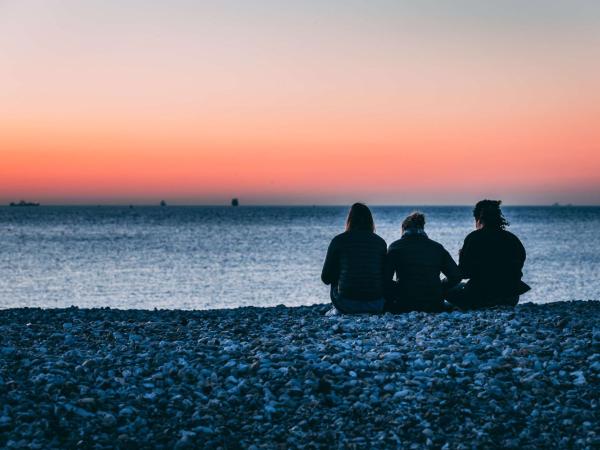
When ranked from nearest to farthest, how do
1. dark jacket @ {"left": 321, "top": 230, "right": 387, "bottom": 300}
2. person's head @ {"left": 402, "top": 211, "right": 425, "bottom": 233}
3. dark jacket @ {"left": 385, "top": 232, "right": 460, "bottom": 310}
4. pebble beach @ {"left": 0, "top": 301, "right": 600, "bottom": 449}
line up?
pebble beach @ {"left": 0, "top": 301, "right": 600, "bottom": 449}
dark jacket @ {"left": 321, "top": 230, "right": 387, "bottom": 300}
dark jacket @ {"left": 385, "top": 232, "right": 460, "bottom": 310}
person's head @ {"left": 402, "top": 211, "right": 425, "bottom": 233}

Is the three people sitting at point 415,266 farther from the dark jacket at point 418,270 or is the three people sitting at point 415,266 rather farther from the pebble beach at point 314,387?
the pebble beach at point 314,387

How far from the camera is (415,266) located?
10820 millimetres

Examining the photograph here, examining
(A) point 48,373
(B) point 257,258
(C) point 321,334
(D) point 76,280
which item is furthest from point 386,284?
(B) point 257,258

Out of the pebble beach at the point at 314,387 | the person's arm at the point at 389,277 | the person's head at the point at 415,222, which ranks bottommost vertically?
the pebble beach at the point at 314,387

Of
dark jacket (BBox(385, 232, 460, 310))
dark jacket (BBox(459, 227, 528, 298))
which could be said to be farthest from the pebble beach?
dark jacket (BBox(459, 227, 528, 298))

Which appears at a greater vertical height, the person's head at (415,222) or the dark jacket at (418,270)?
the person's head at (415,222)

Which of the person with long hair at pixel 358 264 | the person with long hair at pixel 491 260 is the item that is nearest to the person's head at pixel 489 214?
the person with long hair at pixel 491 260

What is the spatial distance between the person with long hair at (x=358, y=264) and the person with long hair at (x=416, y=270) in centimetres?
26

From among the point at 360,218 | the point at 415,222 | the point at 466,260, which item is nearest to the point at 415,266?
the point at 415,222

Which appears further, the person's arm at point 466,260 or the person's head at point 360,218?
the person's arm at point 466,260

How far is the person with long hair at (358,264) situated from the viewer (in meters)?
10.7

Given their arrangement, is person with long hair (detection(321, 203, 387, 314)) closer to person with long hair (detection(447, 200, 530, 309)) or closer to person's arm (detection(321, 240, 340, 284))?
person's arm (detection(321, 240, 340, 284))

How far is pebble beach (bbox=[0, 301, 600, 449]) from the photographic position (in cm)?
627

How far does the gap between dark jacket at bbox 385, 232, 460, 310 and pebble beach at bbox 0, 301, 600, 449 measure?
1459 mm
